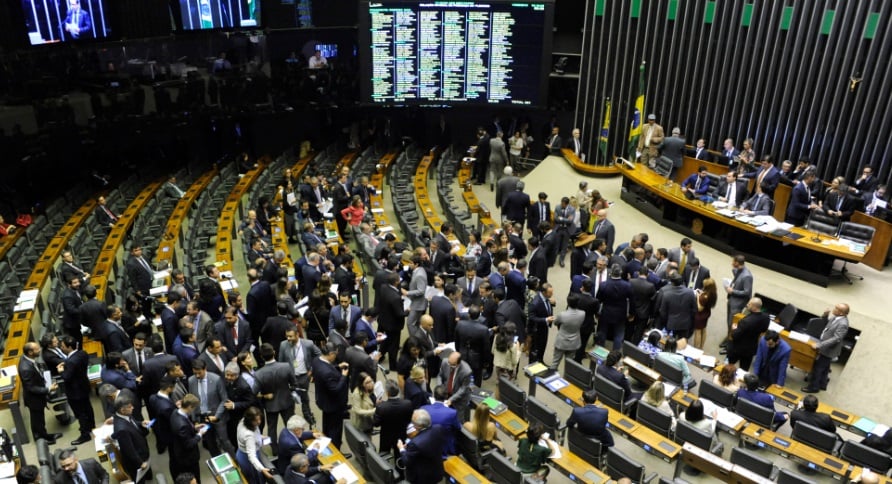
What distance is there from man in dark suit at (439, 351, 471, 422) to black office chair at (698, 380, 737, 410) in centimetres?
275

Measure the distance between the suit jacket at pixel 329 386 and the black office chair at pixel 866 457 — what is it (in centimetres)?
516

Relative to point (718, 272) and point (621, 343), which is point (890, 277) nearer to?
point (718, 272)

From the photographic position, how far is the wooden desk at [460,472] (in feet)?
22.6

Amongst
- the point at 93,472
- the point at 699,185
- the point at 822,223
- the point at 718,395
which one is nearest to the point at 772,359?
the point at 718,395

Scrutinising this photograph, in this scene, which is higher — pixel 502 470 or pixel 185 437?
pixel 185 437

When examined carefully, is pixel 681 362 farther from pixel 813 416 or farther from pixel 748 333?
pixel 813 416

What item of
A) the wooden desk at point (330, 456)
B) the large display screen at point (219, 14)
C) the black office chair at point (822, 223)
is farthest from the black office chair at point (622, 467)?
the large display screen at point (219, 14)

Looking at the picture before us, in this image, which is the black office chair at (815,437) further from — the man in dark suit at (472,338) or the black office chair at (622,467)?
the man in dark suit at (472,338)

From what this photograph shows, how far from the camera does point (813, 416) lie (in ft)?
25.2

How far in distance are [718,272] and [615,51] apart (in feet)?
21.7

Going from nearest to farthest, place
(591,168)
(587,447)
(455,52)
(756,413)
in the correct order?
(587,447)
(756,413)
(455,52)
(591,168)

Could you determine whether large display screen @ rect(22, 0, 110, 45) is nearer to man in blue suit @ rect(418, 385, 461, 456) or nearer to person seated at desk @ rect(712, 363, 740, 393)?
man in blue suit @ rect(418, 385, 461, 456)

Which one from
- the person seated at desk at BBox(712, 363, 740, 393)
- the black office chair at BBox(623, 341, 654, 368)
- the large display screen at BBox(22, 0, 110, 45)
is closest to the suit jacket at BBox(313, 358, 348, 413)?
the black office chair at BBox(623, 341, 654, 368)

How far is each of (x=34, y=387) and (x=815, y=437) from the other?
8237 millimetres
